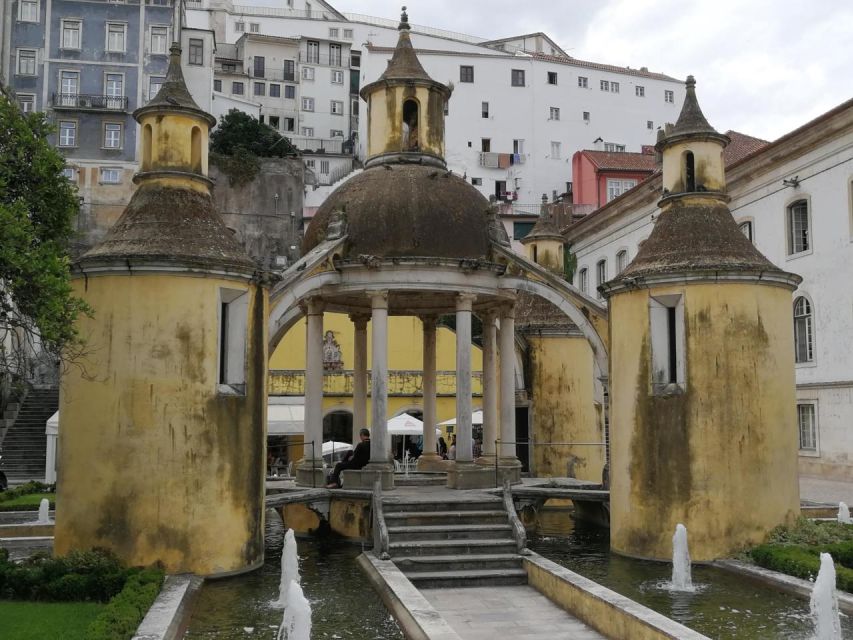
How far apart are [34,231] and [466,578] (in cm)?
886

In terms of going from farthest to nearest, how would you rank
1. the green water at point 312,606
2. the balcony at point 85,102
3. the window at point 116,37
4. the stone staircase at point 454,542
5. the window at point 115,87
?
the window at point 116,37 < the window at point 115,87 < the balcony at point 85,102 < the stone staircase at point 454,542 < the green water at point 312,606

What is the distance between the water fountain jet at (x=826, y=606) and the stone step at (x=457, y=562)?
5882 millimetres

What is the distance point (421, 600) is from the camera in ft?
42.8

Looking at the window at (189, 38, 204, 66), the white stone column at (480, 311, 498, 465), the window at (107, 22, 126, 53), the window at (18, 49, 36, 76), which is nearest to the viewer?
the white stone column at (480, 311, 498, 465)

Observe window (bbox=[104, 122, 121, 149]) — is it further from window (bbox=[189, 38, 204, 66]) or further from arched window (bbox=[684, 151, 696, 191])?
arched window (bbox=[684, 151, 696, 191])

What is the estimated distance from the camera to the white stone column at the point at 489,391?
23.9 meters

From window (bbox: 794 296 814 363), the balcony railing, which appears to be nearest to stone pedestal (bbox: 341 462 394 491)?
window (bbox: 794 296 814 363)

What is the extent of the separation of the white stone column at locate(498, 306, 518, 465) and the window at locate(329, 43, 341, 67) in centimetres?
7120

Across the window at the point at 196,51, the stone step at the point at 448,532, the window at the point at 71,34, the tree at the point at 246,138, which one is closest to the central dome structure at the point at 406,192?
the stone step at the point at 448,532

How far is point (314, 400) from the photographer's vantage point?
74.4 ft

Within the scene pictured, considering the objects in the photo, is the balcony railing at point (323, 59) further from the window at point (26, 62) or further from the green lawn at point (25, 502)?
the green lawn at point (25, 502)

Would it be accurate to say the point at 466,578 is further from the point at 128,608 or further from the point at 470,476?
the point at 128,608

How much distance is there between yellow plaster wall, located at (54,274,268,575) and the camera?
15078 mm

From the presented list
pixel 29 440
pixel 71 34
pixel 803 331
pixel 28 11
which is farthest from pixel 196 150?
pixel 28 11
